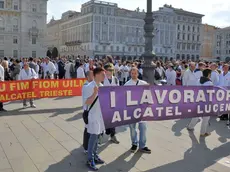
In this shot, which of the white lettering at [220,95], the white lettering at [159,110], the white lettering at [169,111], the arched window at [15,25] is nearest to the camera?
the white lettering at [159,110]

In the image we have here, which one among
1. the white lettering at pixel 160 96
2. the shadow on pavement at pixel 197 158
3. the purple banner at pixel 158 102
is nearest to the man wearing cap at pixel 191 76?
the purple banner at pixel 158 102

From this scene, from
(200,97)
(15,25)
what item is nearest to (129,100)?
(200,97)

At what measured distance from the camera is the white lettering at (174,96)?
5984mm

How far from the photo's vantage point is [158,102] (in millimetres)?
5816

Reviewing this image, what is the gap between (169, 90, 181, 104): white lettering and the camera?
5984 mm

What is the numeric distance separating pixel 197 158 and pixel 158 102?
1312 mm

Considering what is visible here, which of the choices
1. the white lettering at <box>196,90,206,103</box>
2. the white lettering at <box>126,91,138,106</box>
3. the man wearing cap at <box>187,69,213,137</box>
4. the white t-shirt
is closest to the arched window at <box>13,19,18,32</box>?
the man wearing cap at <box>187,69,213,137</box>

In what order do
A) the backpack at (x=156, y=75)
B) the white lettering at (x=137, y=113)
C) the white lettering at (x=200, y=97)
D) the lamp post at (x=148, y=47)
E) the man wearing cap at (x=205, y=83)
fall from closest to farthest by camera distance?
1. the white lettering at (x=137, y=113)
2. the white lettering at (x=200, y=97)
3. the man wearing cap at (x=205, y=83)
4. the lamp post at (x=148, y=47)
5. the backpack at (x=156, y=75)

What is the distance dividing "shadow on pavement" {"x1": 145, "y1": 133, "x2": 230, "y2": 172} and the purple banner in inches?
28.5

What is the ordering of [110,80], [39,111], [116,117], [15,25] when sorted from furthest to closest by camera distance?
[15,25]
[39,111]
[110,80]
[116,117]

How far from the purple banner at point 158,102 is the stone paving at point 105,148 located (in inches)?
28.1

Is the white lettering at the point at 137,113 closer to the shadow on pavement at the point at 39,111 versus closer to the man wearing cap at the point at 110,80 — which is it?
the man wearing cap at the point at 110,80

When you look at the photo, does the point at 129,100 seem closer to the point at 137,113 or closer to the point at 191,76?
the point at 137,113

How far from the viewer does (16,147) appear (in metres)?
5.93
